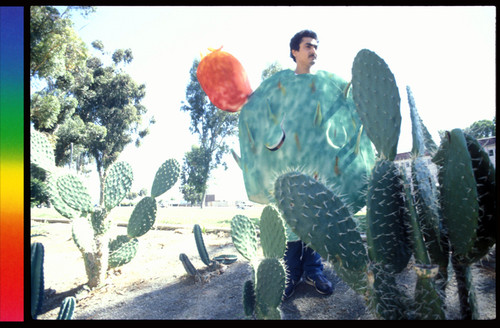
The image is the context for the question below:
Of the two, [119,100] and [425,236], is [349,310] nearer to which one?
[425,236]

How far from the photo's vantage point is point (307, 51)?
165 cm

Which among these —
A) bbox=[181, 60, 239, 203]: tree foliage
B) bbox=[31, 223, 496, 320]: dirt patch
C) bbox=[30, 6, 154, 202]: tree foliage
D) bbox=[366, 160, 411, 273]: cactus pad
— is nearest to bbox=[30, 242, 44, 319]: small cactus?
bbox=[31, 223, 496, 320]: dirt patch

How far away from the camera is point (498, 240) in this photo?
0.98m

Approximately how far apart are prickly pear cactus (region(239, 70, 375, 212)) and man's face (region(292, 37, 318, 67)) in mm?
127

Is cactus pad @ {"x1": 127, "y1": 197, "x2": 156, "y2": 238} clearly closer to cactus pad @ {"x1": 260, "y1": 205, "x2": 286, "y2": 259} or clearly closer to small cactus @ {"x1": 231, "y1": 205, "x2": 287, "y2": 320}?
small cactus @ {"x1": 231, "y1": 205, "x2": 287, "y2": 320}

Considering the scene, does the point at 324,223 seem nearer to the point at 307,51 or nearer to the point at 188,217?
the point at 307,51

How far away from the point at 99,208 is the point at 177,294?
80 cm

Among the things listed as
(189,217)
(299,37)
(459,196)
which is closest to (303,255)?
(459,196)

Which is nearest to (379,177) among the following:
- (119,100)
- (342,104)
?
(342,104)

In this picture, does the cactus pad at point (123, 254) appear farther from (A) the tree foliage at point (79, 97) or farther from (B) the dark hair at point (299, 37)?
(A) the tree foliage at point (79, 97)

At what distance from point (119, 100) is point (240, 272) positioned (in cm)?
879

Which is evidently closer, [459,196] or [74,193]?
[459,196]

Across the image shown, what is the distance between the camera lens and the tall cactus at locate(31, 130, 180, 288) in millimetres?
1893

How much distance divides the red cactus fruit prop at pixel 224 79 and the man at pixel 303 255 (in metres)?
0.32
